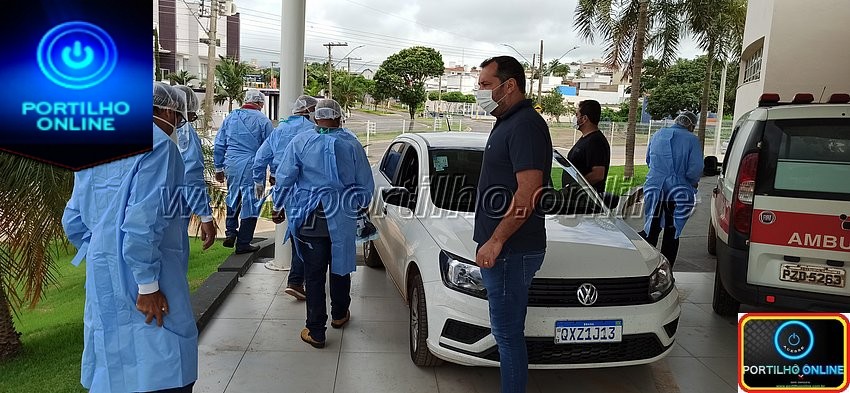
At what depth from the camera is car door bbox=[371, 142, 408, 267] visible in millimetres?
5121

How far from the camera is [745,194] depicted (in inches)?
165

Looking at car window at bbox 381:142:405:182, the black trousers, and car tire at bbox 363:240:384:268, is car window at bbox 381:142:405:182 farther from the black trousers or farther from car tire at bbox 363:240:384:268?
the black trousers

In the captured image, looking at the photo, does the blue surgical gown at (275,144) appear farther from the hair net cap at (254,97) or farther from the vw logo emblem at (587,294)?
the vw logo emblem at (587,294)

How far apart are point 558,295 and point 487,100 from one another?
1.21m

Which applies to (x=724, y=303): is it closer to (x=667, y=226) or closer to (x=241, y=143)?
(x=667, y=226)

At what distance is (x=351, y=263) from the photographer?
14.5ft

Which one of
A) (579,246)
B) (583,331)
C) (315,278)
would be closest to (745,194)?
(579,246)

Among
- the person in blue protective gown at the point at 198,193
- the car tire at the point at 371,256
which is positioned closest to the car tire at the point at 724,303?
the car tire at the point at 371,256

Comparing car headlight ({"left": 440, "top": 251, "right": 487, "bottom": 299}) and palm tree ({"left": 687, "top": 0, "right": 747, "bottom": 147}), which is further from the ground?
palm tree ({"left": 687, "top": 0, "right": 747, "bottom": 147})

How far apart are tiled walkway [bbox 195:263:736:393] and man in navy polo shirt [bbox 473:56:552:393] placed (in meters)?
0.86

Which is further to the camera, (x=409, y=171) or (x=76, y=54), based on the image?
(x=409, y=171)

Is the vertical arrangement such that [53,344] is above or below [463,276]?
below

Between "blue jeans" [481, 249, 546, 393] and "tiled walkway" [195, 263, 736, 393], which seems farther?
"tiled walkway" [195, 263, 736, 393]

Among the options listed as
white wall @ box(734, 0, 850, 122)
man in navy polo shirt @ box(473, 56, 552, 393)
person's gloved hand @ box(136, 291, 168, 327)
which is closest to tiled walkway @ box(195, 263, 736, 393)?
man in navy polo shirt @ box(473, 56, 552, 393)
